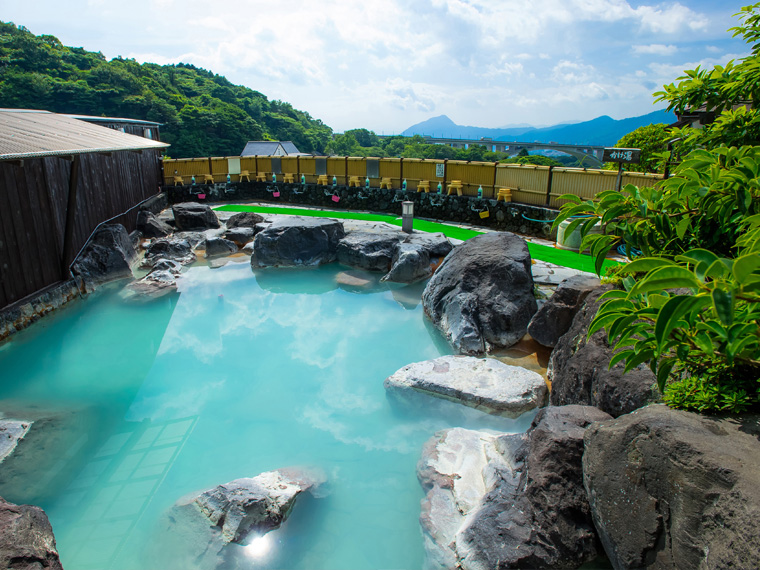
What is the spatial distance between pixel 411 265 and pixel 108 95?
166 ft

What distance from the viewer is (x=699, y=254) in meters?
1.28

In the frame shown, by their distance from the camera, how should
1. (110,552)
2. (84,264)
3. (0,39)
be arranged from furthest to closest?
(0,39) < (84,264) < (110,552)

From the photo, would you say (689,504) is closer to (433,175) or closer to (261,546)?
(261,546)

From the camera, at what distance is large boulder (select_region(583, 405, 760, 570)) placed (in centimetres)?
187

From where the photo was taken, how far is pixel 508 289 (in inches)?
293

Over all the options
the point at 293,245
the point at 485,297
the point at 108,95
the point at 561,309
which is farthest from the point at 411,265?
the point at 108,95

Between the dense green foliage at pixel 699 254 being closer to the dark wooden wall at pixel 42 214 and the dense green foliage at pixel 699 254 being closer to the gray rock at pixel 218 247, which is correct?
→ the dark wooden wall at pixel 42 214

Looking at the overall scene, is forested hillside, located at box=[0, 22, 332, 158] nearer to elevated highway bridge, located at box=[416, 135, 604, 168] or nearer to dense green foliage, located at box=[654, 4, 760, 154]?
elevated highway bridge, located at box=[416, 135, 604, 168]

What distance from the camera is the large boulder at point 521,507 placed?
3188 mm

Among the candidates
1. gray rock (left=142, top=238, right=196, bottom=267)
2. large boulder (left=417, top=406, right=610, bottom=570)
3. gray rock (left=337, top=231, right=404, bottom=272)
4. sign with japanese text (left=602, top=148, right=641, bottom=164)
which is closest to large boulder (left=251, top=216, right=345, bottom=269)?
gray rock (left=337, top=231, right=404, bottom=272)

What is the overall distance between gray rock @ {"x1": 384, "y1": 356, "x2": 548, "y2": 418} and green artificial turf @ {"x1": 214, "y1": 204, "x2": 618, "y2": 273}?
1.93 meters

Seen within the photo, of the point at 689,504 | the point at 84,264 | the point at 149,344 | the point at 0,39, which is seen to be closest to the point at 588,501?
the point at 689,504

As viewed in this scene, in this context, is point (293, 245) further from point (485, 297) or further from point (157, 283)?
point (485, 297)

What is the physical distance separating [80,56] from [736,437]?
220 ft
